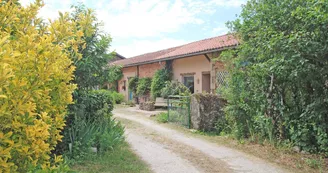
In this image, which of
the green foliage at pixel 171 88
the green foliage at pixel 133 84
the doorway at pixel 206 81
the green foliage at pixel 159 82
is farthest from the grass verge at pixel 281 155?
the green foliage at pixel 133 84

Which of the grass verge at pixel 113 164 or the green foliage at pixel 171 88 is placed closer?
the grass verge at pixel 113 164

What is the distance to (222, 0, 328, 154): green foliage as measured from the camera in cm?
445

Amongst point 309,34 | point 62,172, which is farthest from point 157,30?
point 62,172

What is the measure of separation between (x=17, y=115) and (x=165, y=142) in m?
5.60

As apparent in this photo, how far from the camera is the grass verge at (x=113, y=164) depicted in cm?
458

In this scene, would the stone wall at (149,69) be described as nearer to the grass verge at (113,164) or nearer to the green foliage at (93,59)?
the green foliage at (93,59)

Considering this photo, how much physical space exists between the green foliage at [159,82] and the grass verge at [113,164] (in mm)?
9963

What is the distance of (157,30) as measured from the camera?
655 inches

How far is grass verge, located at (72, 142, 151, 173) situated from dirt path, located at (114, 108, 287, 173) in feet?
0.84

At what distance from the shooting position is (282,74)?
5062 mm

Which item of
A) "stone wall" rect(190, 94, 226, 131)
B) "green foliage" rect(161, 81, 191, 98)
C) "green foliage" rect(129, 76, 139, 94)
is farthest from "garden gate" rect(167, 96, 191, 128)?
"green foliage" rect(129, 76, 139, 94)

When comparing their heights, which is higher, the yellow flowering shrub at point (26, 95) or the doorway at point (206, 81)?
the doorway at point (206, 81)

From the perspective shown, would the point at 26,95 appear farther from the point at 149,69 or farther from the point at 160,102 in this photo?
the point at 149,69

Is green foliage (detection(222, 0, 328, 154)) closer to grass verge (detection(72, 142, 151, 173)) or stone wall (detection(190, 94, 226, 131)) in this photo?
stone wall (detection(190, 94, 226, 131))
